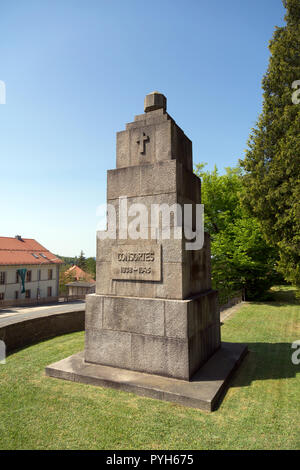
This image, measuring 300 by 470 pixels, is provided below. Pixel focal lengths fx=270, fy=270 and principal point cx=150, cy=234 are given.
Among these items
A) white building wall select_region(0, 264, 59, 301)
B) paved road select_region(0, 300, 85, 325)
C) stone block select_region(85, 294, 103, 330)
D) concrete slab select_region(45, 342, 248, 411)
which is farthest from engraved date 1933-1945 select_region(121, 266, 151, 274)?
white building wall select_region(0, 264, 59, 301)

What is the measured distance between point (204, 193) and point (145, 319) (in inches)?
679

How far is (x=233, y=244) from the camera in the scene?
1872 cm

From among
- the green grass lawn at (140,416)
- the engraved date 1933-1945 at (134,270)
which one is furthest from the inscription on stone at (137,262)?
the green grass lawn at (140,416)

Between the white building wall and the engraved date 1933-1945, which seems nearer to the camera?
the engraved date 1933-1945

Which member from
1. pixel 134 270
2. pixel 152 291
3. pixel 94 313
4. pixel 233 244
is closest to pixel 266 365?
pixel 152 291

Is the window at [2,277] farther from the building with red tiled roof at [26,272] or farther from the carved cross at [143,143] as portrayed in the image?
the carved cross at [143,143]

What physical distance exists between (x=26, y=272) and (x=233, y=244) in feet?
107

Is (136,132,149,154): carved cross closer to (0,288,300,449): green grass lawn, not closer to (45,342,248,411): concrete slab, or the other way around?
(45,342,248,411): concrete slab

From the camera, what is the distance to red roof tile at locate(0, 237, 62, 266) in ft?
128

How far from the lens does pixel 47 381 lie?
5980 millimetres

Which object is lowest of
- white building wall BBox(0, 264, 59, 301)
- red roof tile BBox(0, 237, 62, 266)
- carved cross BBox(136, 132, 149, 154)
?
white building wall BBox(0, 264, 59, 301)

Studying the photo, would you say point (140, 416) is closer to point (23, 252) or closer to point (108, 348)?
point (108, 348)

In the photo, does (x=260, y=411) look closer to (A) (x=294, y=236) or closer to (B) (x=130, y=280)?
(B) (x=130, y=280)
